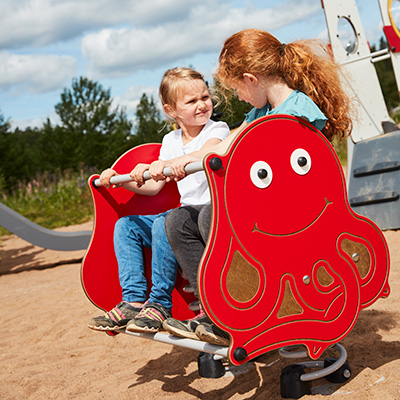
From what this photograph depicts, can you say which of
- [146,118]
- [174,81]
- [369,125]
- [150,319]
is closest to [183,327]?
[150,319]

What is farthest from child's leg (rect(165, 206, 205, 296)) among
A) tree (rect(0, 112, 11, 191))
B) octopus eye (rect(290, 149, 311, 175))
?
tree (rect(0, 112, 11, 191))

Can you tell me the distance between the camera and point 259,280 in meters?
1.83

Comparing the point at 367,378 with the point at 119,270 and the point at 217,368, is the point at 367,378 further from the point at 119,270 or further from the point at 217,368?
the point at 119,270

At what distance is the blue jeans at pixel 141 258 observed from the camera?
2.36m

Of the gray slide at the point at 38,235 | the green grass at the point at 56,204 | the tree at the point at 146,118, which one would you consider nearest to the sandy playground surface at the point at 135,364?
the gray slide at the point at 38,235

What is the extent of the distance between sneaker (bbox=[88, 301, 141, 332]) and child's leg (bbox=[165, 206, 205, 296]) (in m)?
0.34

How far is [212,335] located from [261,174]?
61 cm

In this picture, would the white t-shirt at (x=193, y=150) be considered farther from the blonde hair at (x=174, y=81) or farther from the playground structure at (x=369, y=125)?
the playground structure at (x=369, y=125)

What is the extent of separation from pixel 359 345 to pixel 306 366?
51cm

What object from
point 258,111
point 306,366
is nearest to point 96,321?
point 306,366

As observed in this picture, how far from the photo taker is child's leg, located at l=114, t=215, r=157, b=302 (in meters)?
2.43

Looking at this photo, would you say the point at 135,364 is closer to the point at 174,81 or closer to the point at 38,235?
the point at 174,81

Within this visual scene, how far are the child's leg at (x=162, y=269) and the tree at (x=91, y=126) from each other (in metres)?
23.4

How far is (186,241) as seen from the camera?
2.21m
